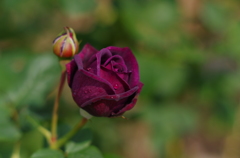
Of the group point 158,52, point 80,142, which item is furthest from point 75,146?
point 158,52

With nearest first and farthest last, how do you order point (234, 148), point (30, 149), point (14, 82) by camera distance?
point (14, 82) → point (30, 149) → point (234, 148)

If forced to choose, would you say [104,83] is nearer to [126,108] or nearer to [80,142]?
[126,108]

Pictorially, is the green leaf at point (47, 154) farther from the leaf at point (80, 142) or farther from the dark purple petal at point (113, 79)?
the dark purple petal at point (113, 79)

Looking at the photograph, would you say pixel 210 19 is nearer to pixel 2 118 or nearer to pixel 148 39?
pixel 148 39

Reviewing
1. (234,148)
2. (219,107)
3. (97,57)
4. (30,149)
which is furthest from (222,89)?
(97,57)

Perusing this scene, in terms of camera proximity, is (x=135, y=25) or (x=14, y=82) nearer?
(x=14, y=82)

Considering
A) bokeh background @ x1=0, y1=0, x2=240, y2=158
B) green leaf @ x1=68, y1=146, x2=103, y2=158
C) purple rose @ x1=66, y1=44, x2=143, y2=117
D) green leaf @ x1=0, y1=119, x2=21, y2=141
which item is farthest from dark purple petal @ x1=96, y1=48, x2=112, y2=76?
bokeh background @ x1=0, y1=0, x2=240, y2=158

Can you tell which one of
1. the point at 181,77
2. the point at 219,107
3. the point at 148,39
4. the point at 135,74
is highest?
the point at 135,74
